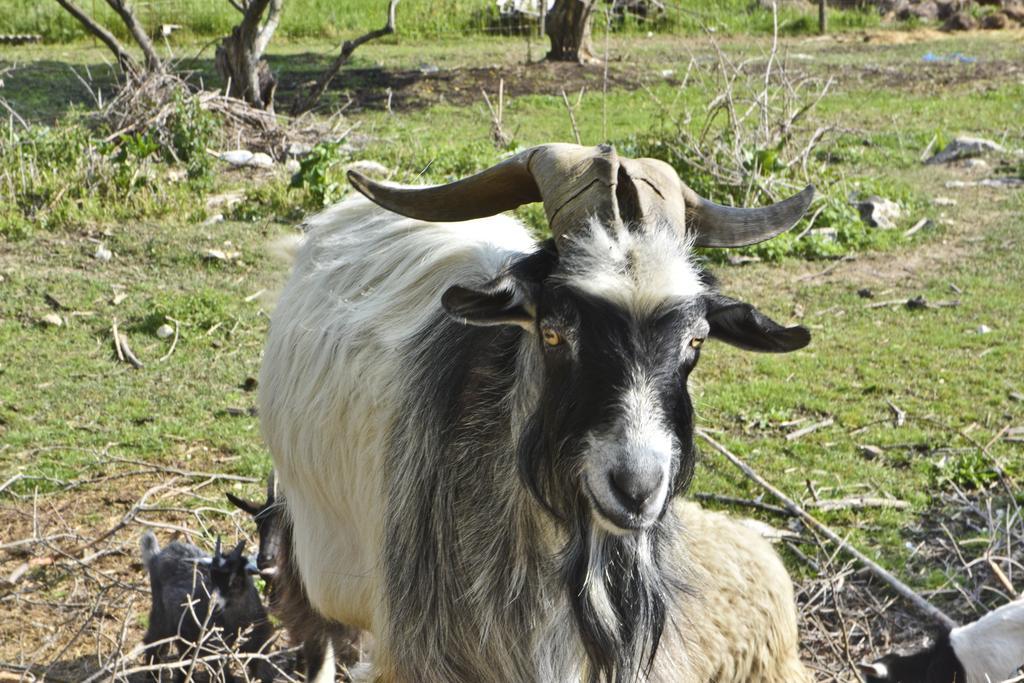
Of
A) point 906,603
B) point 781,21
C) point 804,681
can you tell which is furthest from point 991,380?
point 781,21

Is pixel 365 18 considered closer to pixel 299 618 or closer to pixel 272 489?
pixel 272 489

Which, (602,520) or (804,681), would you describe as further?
(804,681)

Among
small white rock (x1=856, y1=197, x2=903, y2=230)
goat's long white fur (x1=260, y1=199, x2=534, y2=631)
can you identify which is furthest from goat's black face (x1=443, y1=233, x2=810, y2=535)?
small white rock (x1=856, y1=197, x2=903, y2=230)

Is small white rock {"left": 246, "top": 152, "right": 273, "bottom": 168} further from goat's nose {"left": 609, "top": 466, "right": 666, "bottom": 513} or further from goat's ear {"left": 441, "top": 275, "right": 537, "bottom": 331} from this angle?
goat's nose {"left": 609, "top": 466, "right": 666, "bottom": 513}

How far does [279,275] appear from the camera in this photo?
18.6ft

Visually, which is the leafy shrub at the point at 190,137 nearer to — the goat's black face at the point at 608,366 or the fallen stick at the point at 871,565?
the fallen stick at the point at 871,565

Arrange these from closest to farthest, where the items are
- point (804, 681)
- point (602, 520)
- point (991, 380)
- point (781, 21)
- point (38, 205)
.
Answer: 1. point (602, 520)
2. point (804, 681)
3. point (991, 380)
4. point (38, 205)
5. point (781, 21)

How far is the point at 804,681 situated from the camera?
4.39 meters

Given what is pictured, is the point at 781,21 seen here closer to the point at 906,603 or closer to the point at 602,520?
the point at 906,603

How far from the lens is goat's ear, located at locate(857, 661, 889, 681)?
439 cm

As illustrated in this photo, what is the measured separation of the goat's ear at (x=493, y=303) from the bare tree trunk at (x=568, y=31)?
17.9 m

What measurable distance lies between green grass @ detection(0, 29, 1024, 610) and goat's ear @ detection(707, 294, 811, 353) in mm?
882

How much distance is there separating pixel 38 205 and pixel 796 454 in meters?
7.16

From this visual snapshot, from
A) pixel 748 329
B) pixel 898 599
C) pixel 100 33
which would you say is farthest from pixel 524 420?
pixel 100 33
